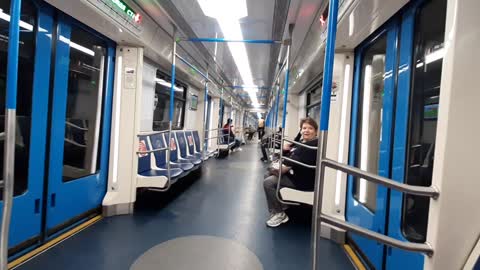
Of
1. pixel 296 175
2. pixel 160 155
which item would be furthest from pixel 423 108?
pixel 160 155

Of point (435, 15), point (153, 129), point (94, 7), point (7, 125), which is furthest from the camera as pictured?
point (153, 129)

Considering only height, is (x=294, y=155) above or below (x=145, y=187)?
above

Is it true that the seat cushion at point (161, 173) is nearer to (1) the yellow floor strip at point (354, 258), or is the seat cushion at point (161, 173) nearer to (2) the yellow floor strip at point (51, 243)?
(2) the yellow floor strip at point (51, 243)

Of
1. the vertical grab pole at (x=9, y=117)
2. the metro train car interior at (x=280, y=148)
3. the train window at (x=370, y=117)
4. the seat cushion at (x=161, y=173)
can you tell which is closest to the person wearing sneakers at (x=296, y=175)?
the metro train car interior at (x=280, y=148)

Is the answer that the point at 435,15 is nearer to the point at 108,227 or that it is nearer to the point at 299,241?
the point at 299,241

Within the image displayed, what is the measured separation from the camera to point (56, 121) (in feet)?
8.14

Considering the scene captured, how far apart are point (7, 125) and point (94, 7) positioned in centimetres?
164

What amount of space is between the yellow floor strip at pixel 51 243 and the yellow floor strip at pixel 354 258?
107 inches

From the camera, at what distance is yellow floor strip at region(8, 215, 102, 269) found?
6.68 ft

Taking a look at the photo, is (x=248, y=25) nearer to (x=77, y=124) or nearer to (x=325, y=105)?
(x=77, y=124)

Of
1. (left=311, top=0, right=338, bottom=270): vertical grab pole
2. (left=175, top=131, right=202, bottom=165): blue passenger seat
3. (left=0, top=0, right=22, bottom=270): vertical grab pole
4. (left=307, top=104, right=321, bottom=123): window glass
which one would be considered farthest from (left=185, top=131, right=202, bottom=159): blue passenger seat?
(left=311, top=0, right=338, bottom=270): vertical grab pole

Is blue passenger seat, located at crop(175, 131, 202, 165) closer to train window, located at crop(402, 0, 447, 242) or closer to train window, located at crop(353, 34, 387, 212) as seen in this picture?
train window, located at crop(353, 34, 387, 212)

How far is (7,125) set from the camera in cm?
109

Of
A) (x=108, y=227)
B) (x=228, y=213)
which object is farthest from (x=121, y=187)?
(x=228, y=213)
